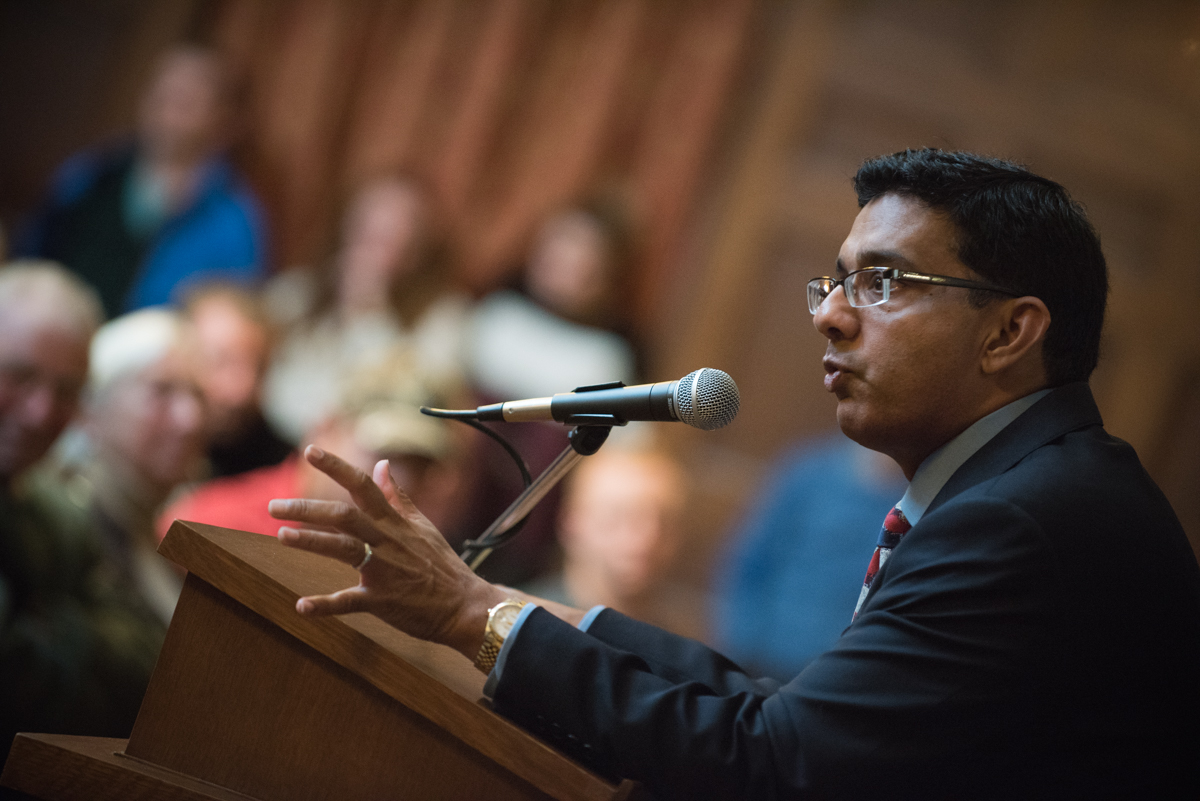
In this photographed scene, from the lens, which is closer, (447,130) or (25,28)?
(25,28)

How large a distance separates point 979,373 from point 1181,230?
161 inches

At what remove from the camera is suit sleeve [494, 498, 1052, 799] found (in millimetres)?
1082

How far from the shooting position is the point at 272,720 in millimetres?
1184

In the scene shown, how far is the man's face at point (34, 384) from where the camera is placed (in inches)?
96.9

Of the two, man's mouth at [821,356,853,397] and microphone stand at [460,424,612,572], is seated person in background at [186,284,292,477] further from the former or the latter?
man's mouth at [821,356,853,397]

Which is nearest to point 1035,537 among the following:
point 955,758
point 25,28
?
point 955,758

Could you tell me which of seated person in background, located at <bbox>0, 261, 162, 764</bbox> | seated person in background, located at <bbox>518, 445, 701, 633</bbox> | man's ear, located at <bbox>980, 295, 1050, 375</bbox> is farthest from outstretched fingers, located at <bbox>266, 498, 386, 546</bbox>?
seated person in background, located at <bbox>518, 445, 701, 633</bbox>

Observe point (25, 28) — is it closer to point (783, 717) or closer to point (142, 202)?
point (142, 202)

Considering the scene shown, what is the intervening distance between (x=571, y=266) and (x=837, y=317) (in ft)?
10.1

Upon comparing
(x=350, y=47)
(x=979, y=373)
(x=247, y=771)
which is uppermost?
(x=350, y=47)

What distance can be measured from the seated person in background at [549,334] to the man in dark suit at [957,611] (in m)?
2.90

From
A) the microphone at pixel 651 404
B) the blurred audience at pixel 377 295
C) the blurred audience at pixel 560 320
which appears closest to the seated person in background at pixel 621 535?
the blurred audience at pixel 560 320

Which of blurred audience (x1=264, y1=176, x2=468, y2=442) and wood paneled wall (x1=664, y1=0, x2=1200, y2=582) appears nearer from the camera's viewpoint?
blurred audience (x1=264, y1=176, x2=468, y2=442)

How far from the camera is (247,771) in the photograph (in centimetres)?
118
